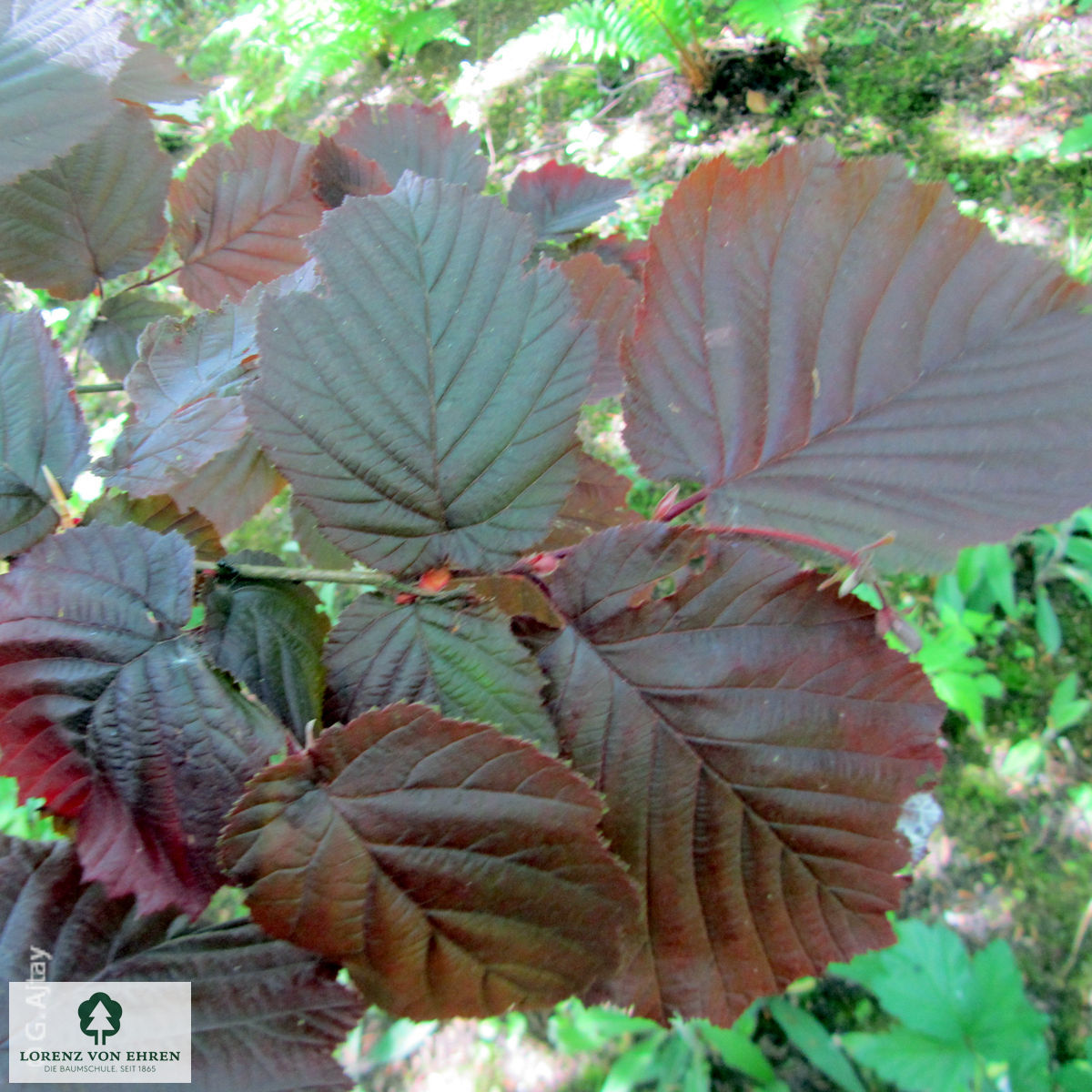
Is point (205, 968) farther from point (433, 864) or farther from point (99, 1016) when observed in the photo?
point (433, 864)

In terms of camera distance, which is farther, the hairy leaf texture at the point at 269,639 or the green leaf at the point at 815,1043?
the green leaf at the point at 815,1043

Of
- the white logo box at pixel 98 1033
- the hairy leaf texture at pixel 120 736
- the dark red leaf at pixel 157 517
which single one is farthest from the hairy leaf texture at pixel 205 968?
the dark red leaf at pixel 157 517

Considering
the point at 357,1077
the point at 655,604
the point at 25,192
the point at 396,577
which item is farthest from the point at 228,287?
the point at 357,1077

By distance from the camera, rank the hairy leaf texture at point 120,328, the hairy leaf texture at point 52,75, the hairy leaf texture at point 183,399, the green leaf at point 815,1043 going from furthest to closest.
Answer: the green leaf at point 815,1043
the hairy leaf texture at point 120,328
the hairy leaf texture at point 52,75
the hairy leaf texture at point 183,399

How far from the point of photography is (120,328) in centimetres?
90

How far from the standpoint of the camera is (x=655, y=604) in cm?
48

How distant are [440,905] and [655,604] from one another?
8.3 inches

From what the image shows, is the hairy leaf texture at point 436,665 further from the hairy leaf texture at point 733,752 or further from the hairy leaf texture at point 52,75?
the hairy leaf texture at point 52,75

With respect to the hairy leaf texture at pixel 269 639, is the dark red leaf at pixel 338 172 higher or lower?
higher

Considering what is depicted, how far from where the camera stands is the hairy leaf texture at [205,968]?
19.6 inches

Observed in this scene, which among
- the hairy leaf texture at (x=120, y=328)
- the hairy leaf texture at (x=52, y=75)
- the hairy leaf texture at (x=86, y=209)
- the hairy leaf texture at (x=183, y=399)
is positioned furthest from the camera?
the hairy leaf texture at (x=120, y=328)

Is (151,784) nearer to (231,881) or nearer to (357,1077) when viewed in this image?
(231,881)

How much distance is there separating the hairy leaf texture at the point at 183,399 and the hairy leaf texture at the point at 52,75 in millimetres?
196

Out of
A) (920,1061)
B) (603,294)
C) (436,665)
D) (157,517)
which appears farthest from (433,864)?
(920,1061)
